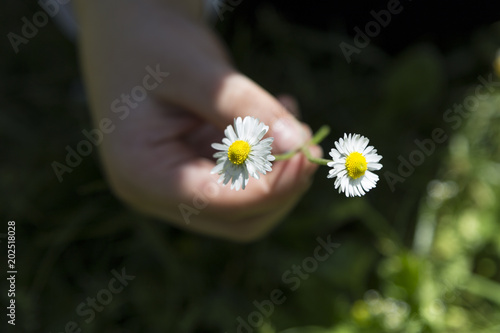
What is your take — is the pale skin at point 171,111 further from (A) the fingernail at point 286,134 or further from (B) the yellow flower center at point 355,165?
(B) the yellow flower center at point 355,165

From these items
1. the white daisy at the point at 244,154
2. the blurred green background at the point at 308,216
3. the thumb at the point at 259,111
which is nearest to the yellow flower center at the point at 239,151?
the white daisy at the point at 244,154

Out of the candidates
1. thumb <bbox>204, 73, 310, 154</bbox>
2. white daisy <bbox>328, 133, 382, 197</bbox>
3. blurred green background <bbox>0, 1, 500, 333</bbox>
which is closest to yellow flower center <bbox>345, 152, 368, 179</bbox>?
white daisy <bbox>328, 133, 382, 197</bbox>

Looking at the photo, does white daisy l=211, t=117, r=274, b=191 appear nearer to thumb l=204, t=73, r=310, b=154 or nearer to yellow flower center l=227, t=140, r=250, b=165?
yellow flower center l=227, t=140, r=250, b=165

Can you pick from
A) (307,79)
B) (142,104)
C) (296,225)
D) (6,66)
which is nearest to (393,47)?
(307,79)

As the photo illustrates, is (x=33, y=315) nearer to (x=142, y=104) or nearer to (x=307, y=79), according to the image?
(x=142, y=104)

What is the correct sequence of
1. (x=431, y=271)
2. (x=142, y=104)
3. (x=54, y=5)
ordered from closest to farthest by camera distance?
(x=142, y=104) → (x=431, y=271) → (x=54, y=5)
